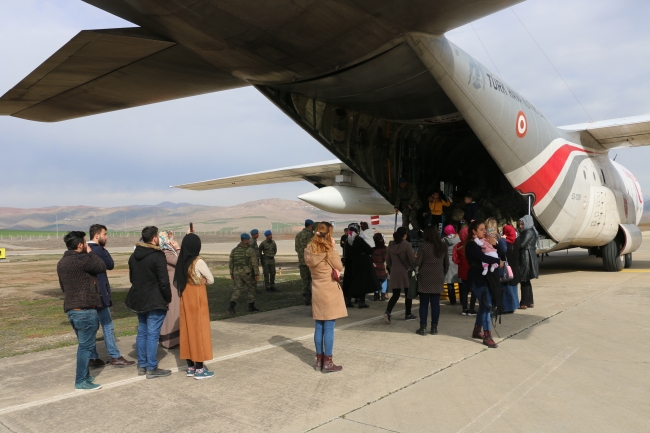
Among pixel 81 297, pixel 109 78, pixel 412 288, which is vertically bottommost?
pixel 412 288

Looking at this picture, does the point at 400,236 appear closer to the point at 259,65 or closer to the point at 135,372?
the point at 259,65

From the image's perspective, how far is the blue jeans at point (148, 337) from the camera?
16.1 ft

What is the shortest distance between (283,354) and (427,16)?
4280 mm

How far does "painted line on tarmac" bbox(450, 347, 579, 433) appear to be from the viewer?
3.49m

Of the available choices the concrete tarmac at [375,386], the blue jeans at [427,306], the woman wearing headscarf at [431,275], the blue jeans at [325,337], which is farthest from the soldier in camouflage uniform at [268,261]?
the blue jeans at [325,337]

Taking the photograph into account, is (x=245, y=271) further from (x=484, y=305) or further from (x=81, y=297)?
(x=484, y=305)

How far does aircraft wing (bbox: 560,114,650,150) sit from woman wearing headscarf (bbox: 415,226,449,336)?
25.2 feet

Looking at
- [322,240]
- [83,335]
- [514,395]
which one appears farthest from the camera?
[322,240]

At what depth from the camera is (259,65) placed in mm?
6527

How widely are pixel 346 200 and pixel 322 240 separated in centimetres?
1109

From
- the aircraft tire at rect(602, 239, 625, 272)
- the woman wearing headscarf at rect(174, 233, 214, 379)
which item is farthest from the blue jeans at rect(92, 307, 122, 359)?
the aircraft tire at rect(602, 239, 625, 272)

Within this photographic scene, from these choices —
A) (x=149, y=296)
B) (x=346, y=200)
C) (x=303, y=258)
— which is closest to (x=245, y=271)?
(x=303, y=258)

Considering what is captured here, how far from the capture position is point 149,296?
4.87 metres

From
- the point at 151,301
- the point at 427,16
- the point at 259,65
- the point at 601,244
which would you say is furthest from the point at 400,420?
the point at 601,244
